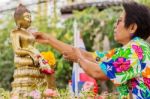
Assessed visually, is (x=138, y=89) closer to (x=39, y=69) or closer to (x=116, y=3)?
(x=39, y=69)

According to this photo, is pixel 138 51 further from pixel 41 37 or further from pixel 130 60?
pixel 41 37

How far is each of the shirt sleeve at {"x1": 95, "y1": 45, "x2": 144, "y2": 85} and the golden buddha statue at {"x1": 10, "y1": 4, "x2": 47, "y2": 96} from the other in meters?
1.42

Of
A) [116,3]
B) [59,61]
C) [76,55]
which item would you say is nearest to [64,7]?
[116,3]

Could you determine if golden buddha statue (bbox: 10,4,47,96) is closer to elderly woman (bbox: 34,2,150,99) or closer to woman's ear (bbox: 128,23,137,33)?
elderly woman (bbox: 34,2,150,99)

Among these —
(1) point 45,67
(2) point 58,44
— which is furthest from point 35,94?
(2) point 58,44

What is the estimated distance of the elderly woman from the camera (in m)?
3.63

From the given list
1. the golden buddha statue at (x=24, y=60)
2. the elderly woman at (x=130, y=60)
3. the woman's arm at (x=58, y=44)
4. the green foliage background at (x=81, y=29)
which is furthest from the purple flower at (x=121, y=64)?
the green foliage background at (x=81, y=29)

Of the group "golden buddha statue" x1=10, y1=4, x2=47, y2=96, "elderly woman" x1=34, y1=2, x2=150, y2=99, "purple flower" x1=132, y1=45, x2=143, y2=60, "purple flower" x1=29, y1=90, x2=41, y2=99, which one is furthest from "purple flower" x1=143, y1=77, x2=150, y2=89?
"golden buddha statue" x1=10, y1=4, x2=47, y2=96

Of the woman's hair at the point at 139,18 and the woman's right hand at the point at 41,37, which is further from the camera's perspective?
the woman's right hand at the point at 41,37

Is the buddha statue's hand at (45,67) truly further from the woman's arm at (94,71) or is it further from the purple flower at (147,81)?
the purple flower at (147,81)

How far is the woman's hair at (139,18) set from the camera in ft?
12.5

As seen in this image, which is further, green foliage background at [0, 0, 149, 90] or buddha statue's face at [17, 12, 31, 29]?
green foliage background at [0, 0, 149, 90]

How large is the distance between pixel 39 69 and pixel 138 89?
5.37 feet

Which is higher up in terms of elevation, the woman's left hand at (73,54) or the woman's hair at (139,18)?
the woman's hair at (139,18)
